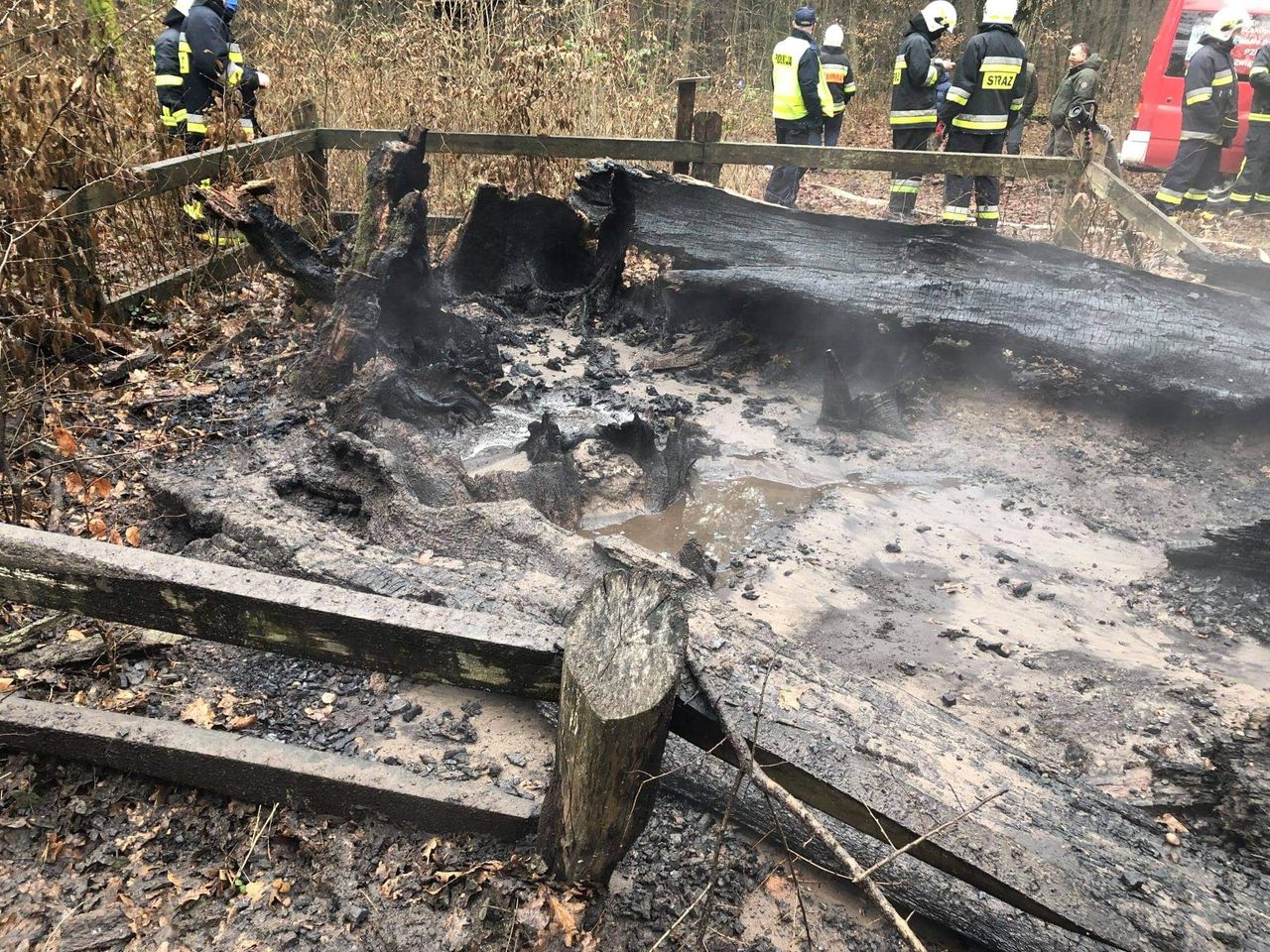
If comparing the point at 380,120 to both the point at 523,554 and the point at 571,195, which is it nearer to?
the point at 571,195

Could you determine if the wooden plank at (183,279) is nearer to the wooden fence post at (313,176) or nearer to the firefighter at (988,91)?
the wooden fence post at (313,176)

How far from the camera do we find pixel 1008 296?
5.11m

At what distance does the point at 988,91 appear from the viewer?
778 centimetres

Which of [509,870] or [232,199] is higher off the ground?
[232,199]

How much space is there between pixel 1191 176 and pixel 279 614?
11.1 m

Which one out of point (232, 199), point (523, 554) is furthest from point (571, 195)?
point (523, 554)

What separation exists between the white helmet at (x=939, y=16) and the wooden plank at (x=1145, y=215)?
329cm

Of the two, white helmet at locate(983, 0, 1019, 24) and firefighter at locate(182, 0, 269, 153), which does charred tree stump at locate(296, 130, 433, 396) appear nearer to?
firefighter at locate(182, 0, 269, 153)

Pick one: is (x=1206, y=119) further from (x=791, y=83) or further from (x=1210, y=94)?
(x=791, y=83)

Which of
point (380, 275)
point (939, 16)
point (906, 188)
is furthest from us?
point (906, 188)

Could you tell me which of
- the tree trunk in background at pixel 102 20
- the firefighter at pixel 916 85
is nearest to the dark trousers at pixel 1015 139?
the firefighter at pixel 916 85

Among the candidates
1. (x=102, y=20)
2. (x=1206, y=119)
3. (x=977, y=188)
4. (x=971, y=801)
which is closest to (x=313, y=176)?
(x=102, y=20)

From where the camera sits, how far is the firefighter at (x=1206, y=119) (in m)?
8.59

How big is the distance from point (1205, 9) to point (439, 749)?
1160cm
